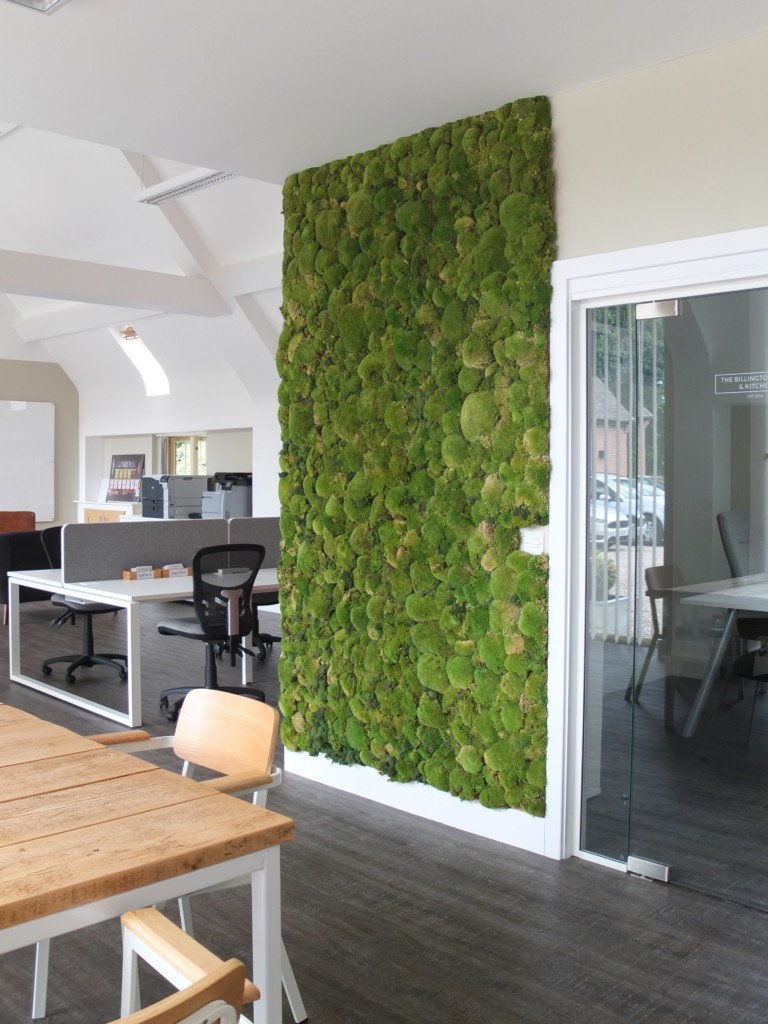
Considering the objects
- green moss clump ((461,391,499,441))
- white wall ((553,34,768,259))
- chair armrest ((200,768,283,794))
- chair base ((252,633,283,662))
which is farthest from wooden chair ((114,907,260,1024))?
chair base ((252,633,283,662))

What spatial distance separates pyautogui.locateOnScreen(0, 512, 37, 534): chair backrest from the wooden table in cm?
1031

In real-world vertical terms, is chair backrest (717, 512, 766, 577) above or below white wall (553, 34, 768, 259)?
below

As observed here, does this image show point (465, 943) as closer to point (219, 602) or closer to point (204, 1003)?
point (204, 1003)

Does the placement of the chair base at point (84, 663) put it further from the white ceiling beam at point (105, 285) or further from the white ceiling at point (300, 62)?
the white ceiling at point (300, 62)

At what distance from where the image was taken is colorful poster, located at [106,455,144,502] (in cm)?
1259

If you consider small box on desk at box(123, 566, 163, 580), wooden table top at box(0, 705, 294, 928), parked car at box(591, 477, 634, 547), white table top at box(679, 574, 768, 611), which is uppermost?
parked car at box(591, 477, 634, 547)

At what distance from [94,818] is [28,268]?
23.3 feet

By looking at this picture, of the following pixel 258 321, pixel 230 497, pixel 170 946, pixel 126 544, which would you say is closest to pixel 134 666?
pixel 126 544

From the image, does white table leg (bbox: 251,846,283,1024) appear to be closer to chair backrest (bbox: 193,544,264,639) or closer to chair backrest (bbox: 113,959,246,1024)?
chair backrest (bbox: 113,959,246,1024)

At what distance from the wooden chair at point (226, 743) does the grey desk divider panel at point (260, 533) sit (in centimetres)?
410

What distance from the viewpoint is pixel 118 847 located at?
5.24ft

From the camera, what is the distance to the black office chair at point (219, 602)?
5.27 metres

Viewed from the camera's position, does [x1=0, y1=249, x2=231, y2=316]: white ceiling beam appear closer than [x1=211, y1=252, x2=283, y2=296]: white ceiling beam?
Yes

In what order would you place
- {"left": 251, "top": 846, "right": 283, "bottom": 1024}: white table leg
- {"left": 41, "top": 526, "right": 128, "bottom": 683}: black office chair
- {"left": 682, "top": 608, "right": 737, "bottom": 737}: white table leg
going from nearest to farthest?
{"left": 251, "top": 846, "right": 283, "bottom": 1024}: white table leg → {"left": 682, "top": 608, "right": 737, "bottom": 737}: white table leg → {"left": 41, "top": 526, "right": 128, "bottom": 683}: black office chair
